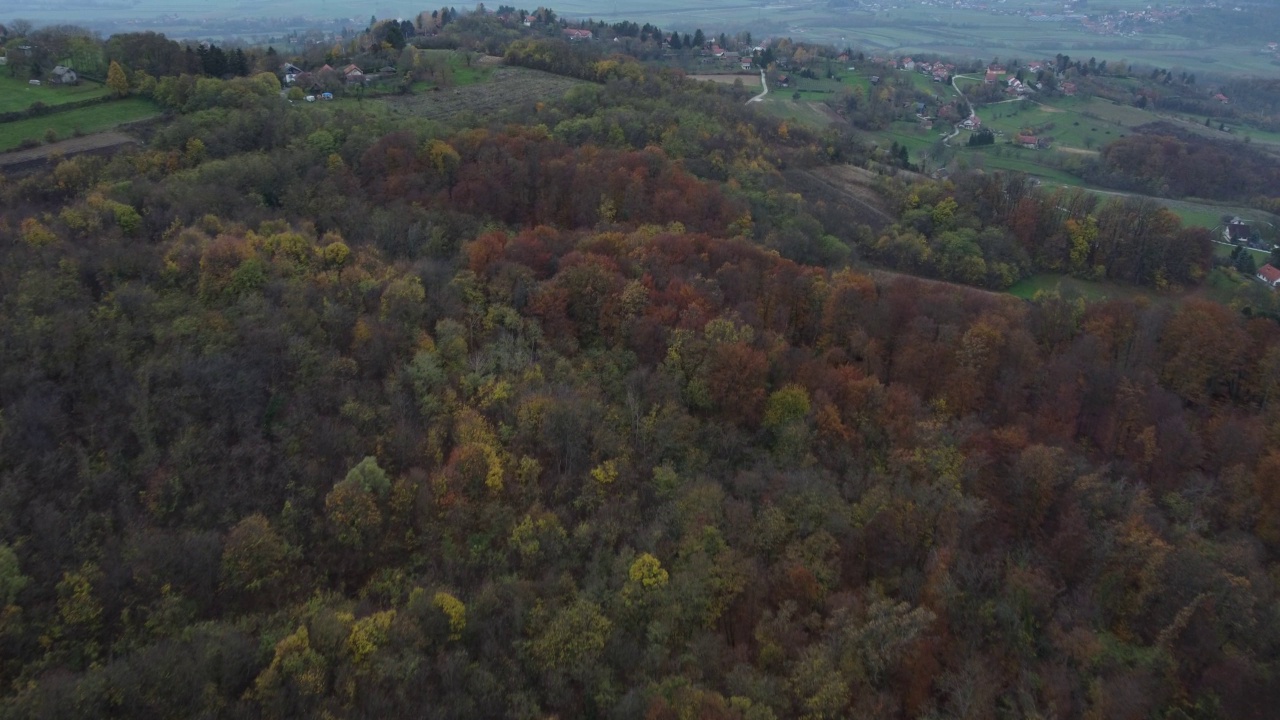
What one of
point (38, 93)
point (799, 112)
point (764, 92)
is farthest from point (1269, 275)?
point (38, 93)

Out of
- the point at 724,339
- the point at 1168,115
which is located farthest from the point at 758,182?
the point at 1168,115

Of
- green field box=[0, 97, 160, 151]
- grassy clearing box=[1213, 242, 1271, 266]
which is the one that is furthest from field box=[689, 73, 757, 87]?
green field box=[0, 97, 160, 151]

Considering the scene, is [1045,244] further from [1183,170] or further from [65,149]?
[65,149]

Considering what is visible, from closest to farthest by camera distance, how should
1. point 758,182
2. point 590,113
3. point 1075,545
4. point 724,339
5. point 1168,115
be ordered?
point 1075,545, point 724,339, point 758,182, point 590,113, point 1168,115

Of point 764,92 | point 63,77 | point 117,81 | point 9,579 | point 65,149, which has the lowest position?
point 9,579

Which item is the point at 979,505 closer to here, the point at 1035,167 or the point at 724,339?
the point at 724,339

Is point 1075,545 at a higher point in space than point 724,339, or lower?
lower
